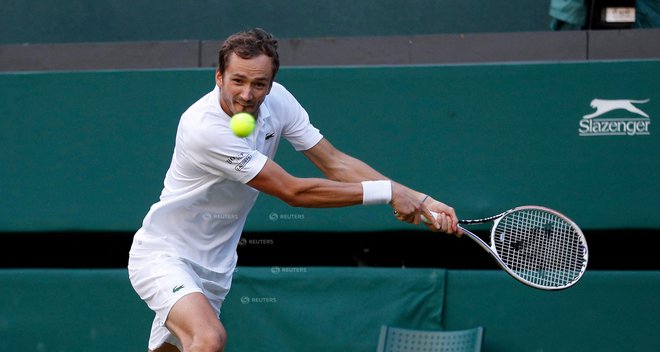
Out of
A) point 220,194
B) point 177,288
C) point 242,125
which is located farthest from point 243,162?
point 177,288

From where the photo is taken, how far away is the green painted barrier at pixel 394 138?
Answer: 540 centimetres

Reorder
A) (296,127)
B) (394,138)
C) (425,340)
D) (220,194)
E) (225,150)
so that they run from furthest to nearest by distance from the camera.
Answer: (394,138) → (425,340) → (296,127) → (220,194) → (225,150)

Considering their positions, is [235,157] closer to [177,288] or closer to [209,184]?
[209,184]

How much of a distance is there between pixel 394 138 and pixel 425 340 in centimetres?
105

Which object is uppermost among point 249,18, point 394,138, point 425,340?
point 249,18

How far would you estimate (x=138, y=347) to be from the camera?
5.59 meters

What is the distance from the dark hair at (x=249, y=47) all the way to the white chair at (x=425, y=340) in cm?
184

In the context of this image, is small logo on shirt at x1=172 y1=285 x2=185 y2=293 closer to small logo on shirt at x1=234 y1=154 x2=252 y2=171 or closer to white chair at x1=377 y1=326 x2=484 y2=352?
small logo on shirt at x1=234 y1=154 x2=252 y2=171

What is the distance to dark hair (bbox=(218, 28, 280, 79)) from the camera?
12.9ft

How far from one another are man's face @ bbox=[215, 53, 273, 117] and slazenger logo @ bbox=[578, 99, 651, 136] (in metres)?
2.11

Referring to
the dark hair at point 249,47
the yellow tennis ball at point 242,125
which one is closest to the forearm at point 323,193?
the yellow tennis ball at point 242,125

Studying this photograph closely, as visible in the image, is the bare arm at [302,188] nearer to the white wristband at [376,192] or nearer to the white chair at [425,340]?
the white wristband at [376,192]

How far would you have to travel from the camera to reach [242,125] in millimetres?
3750

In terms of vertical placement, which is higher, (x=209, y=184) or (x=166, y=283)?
(x=209, y=184)
